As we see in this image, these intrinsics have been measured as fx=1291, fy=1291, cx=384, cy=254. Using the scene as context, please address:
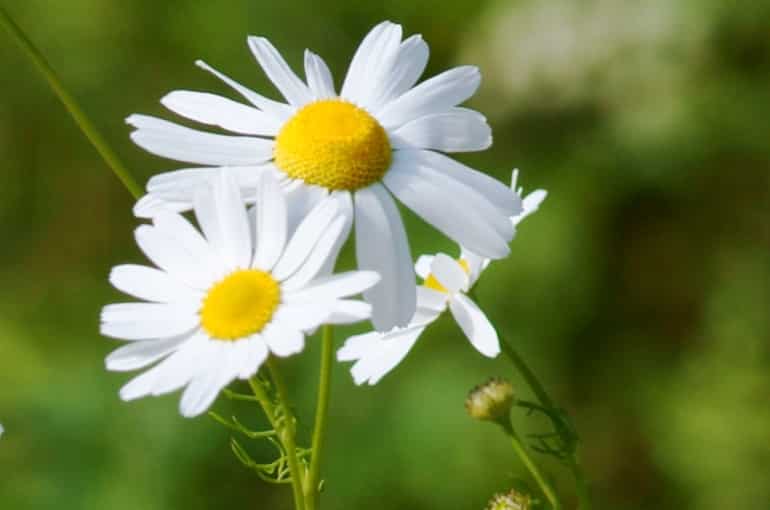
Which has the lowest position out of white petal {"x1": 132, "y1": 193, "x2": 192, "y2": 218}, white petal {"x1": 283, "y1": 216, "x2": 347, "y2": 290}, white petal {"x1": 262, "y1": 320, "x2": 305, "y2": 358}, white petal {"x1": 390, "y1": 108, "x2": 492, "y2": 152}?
white petal {"x1": 262, "y1": 320, "x2": 305, "y2": 358}

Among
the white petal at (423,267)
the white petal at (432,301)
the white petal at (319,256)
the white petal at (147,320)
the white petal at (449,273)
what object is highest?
the white petal at (319,256)

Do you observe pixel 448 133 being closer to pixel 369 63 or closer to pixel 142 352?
pixel 369 63

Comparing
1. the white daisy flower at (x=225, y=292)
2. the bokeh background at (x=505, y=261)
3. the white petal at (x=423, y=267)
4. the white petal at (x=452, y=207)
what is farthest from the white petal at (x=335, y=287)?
the bokeh background at (x=505, y=261)

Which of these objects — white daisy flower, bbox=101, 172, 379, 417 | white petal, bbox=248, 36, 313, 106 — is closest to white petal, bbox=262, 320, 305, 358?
white daisy flower, bbox=101, 172, 379, 417

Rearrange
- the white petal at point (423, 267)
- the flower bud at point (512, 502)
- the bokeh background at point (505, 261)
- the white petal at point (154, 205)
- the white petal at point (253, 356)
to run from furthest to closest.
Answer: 1. the bokeh background at point (505, 261)
2. the white petal at point (423, 267)
3. the flower bud at point (512, 502)
4. the white petal at point (154, 205)
5. the white petal at point (253, 356)

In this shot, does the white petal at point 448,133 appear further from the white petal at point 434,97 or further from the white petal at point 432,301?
the white petal at point 432,301

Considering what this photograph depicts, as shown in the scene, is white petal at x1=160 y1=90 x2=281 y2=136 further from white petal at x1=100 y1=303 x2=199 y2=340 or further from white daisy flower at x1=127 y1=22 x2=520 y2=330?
white petal at x1=100 y1=303 x2=199 y2=340

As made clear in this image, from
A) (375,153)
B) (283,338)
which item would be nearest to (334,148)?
(375,153)
